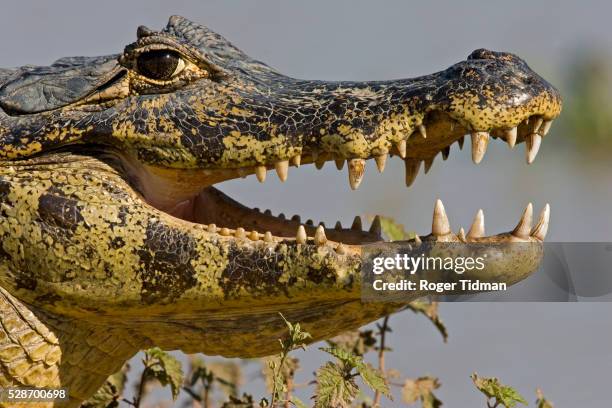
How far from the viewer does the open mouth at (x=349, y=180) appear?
15.7 feet

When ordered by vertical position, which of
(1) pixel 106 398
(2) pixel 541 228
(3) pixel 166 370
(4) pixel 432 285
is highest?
(2) pixel 541 228

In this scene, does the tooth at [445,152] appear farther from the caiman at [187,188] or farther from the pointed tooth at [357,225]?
the pointed tooth at [357,225]

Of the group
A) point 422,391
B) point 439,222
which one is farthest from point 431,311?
point 439,222

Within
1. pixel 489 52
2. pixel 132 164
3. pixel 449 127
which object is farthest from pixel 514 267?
pixel 132 164

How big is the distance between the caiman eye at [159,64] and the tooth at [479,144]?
1.39 metres

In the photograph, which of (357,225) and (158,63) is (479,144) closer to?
(357,225)

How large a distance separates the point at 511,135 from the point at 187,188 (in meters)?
1.46

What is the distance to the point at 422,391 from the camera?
640 cm

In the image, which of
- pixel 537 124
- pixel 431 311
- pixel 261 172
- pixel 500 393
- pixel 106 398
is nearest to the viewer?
pixel 500 393

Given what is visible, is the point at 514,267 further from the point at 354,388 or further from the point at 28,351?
the point at 28,351

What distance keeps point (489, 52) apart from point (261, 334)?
1.51 metres

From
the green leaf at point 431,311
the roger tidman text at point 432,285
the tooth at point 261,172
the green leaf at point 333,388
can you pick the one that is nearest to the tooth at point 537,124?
the roger tidman text at point 432,285

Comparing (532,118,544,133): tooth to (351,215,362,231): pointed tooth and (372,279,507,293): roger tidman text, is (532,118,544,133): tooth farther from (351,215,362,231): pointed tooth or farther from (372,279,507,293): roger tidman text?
(351,215,362,231): pointed tooth

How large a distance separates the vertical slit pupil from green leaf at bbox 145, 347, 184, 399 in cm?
144
